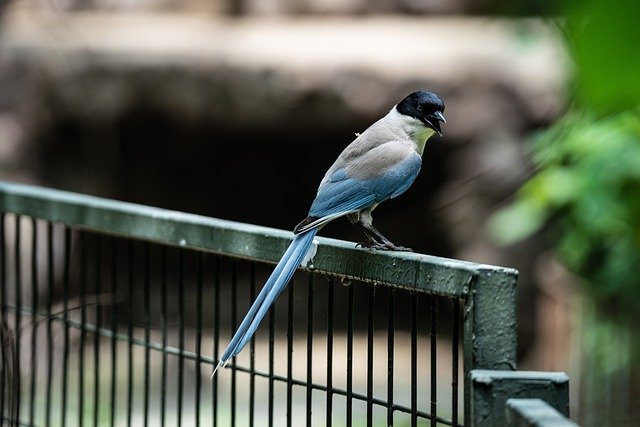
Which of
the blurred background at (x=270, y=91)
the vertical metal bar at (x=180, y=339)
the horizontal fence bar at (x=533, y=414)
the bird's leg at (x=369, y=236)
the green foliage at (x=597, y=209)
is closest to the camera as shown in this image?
the horizontal fence bar at (x=533, y=414)

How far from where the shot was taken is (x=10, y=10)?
9320mm

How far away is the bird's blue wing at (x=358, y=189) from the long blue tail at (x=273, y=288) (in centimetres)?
26

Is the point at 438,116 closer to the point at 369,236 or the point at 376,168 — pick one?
the point at 376,168

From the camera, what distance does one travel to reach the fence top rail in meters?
2.15

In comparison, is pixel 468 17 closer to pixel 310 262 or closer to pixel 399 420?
pixel 399 420

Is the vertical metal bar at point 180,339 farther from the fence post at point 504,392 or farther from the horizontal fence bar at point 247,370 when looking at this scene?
the fence post at point 504,392

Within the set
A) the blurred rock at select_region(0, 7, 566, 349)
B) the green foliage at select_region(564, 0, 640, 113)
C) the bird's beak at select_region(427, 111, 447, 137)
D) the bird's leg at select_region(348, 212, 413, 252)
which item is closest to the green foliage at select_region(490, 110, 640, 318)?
the bird's beak at select_region(427, 111, 447, 137)

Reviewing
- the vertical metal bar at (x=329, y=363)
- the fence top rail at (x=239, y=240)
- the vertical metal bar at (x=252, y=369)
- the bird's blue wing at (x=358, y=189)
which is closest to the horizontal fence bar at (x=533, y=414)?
the fence top rail at (x=239, y=240)

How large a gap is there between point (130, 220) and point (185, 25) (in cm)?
669

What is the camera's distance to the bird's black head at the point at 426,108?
3289mm

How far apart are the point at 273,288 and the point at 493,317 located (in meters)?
0.71

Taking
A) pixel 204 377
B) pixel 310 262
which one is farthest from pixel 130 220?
pixel 204 377

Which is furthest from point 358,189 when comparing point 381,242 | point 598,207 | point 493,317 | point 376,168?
point 598,207

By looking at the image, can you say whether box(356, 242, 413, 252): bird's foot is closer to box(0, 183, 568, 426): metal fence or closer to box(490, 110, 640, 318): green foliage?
box(0, 183, 568, 426): metal fence
